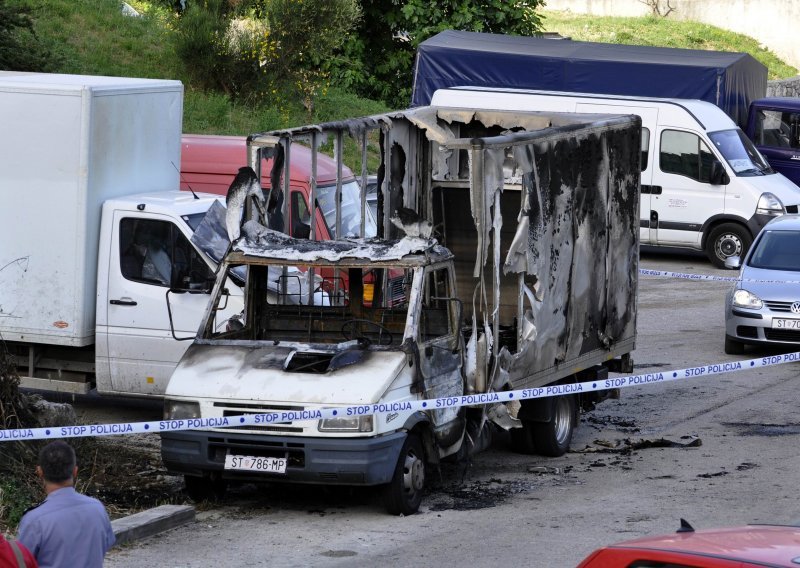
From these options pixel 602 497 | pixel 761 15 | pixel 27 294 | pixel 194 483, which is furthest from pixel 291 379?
pixel 761 15

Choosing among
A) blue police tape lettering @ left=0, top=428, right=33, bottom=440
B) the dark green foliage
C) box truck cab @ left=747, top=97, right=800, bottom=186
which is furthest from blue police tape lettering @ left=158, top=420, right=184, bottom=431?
box truck cab @ left=747, top=97, right=800, bottom=186

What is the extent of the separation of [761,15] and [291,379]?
40.5 meters

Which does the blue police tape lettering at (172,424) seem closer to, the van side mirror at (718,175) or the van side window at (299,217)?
the van side window at (299,217)

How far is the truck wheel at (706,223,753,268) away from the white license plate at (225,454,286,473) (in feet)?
48.3

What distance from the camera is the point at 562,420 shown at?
36.1ft

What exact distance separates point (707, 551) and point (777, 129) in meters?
22.3

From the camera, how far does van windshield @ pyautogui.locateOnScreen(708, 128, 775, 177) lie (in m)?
21.8

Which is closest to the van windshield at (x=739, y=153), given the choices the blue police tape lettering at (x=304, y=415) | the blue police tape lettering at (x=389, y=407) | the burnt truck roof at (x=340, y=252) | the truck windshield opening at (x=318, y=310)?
the truck windshield opening at (x=318, y=310)

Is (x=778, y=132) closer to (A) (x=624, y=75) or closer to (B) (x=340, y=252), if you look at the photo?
(A) (x=624, y=75)

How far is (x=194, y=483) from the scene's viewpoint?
9117mm

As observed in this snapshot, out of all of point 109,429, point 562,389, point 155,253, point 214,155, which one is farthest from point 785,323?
point 109,429

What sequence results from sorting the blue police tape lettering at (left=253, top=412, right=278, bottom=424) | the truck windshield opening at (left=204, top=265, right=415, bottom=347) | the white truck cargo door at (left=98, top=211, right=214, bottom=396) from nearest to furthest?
the blue police tape lettering at (left=253, top=412, right=278, bottom=424) → the truck windshield opening at (left=204, top=265, right=415, bottom=347) → the white truck cargo door at (left=98, top=211, right=214, bottom=396)

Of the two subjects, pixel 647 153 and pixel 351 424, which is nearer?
pixel 351 424

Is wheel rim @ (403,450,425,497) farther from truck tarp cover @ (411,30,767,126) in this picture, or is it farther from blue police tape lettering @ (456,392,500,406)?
truck tarp cover @ (411,30,767,126)
